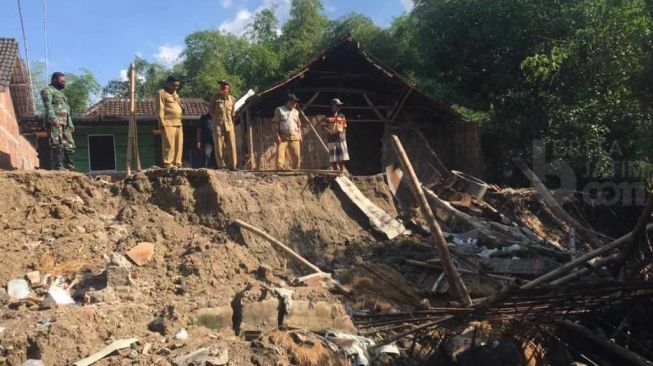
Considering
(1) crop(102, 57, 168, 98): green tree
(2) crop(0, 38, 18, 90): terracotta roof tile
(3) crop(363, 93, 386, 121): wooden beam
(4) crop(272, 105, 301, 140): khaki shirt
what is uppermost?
(1) crop(102, 57, 168, 98): green tree

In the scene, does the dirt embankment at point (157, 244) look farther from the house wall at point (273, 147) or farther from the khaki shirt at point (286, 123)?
the house wall at point (273, 147)

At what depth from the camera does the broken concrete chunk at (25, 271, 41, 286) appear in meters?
6.26

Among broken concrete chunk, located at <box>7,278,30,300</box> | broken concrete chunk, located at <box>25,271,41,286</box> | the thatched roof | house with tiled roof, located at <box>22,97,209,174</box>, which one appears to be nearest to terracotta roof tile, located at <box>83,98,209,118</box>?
house with tiled roof, located at <box>22,97,209,174</box>

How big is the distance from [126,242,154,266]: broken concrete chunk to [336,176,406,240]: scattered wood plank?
3468 mm

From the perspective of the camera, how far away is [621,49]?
11.0 m

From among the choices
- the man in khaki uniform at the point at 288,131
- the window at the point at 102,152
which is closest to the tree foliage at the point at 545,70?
the man in khaki uniform at the point at 288,131

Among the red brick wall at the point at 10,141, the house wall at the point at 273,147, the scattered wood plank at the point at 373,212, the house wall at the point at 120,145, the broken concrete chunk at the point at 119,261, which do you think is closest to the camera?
the broken concrete chunk at the point at 119,261

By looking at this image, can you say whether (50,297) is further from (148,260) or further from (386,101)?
(386,101)

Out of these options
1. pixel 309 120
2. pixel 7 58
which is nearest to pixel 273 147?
pixel 309 120

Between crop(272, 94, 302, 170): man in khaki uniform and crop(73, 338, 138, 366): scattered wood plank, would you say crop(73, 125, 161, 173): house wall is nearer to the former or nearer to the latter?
crop(272, 94, 302, 170): man in khaki uniform

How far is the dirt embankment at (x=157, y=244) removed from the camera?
5438mm

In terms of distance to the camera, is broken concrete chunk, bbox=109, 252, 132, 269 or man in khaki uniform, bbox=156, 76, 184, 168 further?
man in khaki uniform, bbox=156, 76, 184, 168

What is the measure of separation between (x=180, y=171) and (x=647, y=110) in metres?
8.20

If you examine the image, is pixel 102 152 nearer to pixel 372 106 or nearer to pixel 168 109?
pixel 372 106
